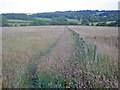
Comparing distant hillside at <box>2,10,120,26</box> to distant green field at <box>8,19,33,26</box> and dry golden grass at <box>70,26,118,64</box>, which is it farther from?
dry golden grass at <box>70,26,118,64</box>

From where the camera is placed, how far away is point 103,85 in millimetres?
3549

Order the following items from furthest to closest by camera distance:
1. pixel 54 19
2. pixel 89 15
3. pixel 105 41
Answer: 1. pixel 54 19
2. pixel 89 15
3. pixel 105 41

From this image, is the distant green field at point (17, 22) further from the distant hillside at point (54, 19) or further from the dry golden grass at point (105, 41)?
the dry golden grass at point (105, 41)

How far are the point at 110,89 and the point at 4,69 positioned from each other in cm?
332

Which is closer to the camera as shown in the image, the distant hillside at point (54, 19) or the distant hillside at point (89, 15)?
the distant hillside at point (89, 15)

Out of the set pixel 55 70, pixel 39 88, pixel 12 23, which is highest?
pixel 12 23

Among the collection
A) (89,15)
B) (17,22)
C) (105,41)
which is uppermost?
(89,15)

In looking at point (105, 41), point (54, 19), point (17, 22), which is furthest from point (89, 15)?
point (105, 41)

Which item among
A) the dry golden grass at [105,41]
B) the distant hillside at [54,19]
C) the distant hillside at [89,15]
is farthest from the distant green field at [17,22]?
the dry golden grass at [105,41]

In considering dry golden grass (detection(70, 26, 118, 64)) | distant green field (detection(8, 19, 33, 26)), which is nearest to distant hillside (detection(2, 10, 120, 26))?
distant green field (detection(8, 19, 33, 26))

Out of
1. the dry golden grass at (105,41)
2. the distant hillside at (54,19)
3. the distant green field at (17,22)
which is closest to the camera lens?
the dry golden grass at (105,41)

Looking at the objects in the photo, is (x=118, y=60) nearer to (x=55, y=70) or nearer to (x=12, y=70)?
(x=55, y=70)

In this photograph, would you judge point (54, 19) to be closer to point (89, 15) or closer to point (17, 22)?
point (17, 22)

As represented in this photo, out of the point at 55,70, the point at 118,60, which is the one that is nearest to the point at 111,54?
the point at 118,60
